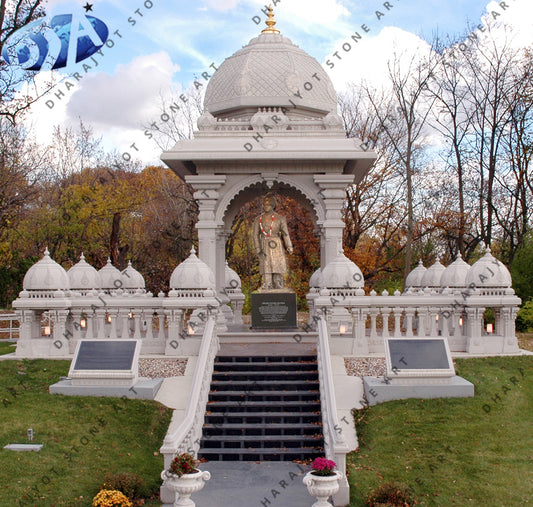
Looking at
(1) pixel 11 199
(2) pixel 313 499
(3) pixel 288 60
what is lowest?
(2) pixel 313 499

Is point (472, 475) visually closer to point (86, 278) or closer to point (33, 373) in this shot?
point (33, 373)

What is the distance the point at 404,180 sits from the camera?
3350 centimetres

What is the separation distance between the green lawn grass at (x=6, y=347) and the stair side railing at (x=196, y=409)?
6.13 meters

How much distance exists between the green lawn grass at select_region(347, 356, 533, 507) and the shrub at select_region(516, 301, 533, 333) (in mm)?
10352

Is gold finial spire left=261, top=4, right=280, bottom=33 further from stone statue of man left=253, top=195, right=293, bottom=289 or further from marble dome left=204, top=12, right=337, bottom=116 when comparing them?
stone statue of man left=253, top=195, right=293, bottom=289

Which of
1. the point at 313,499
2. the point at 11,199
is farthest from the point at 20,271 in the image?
the point at 313,499

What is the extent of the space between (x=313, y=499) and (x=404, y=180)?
26356 mm

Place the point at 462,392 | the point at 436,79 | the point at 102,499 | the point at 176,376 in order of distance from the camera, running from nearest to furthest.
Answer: the point at 102,499 → the point at 462,392 → the point at 176,376 → the point at 436,79

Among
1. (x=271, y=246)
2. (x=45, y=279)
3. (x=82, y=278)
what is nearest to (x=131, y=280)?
(x=82, y=278)

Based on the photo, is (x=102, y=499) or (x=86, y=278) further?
(x=86, y=278)

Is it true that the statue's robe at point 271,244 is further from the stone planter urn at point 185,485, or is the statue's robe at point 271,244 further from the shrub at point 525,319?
the stone planter urn at point 185,485

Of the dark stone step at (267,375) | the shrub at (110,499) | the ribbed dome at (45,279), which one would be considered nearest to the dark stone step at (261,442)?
the dark stone step at (267,375)

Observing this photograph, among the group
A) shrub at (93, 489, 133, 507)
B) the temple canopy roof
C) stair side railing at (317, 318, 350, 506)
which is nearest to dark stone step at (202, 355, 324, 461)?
stair side railing at (317, 318, 350, 506)

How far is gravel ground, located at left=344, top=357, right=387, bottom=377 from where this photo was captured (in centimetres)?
1315
